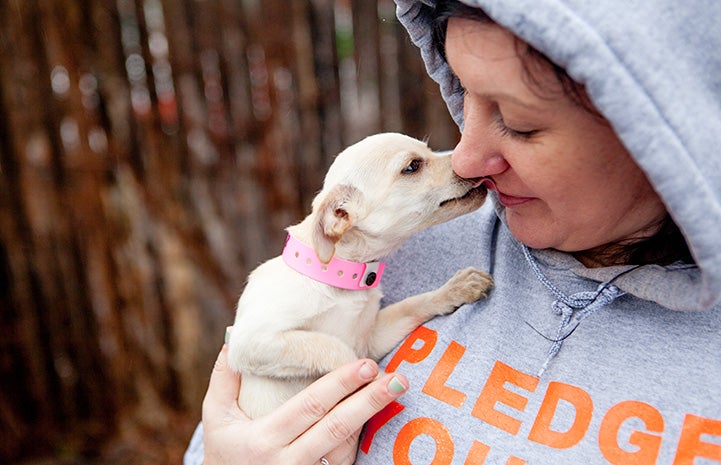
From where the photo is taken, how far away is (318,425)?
4.59 feet

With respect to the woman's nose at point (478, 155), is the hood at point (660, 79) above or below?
above

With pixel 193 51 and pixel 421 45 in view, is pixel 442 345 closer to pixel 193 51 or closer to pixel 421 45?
pixel 421 45

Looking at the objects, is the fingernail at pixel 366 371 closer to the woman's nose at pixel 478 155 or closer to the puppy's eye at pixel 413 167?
the woman's nose at pixel 478 155

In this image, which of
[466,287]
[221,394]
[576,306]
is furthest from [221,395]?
[576,306]

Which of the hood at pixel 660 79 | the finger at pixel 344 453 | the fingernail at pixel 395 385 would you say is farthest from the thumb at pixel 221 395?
the hood at pixel 660 79

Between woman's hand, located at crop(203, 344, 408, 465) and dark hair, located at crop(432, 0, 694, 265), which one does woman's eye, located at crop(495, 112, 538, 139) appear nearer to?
dark hair, located at crop(432, 0, 694, 265)

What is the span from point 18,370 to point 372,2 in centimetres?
287

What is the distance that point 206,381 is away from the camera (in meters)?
3.75

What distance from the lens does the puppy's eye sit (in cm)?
182

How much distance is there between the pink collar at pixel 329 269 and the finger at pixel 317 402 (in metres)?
0.31

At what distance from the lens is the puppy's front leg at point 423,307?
5.01ft

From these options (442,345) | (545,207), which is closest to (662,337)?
(545,207)

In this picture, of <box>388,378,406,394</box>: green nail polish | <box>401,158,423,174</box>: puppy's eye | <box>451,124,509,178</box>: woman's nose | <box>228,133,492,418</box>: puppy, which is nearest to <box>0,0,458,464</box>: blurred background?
<box>228,133,492,418</box>: puppy

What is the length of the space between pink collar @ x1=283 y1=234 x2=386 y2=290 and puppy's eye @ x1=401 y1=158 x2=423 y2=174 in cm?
30
